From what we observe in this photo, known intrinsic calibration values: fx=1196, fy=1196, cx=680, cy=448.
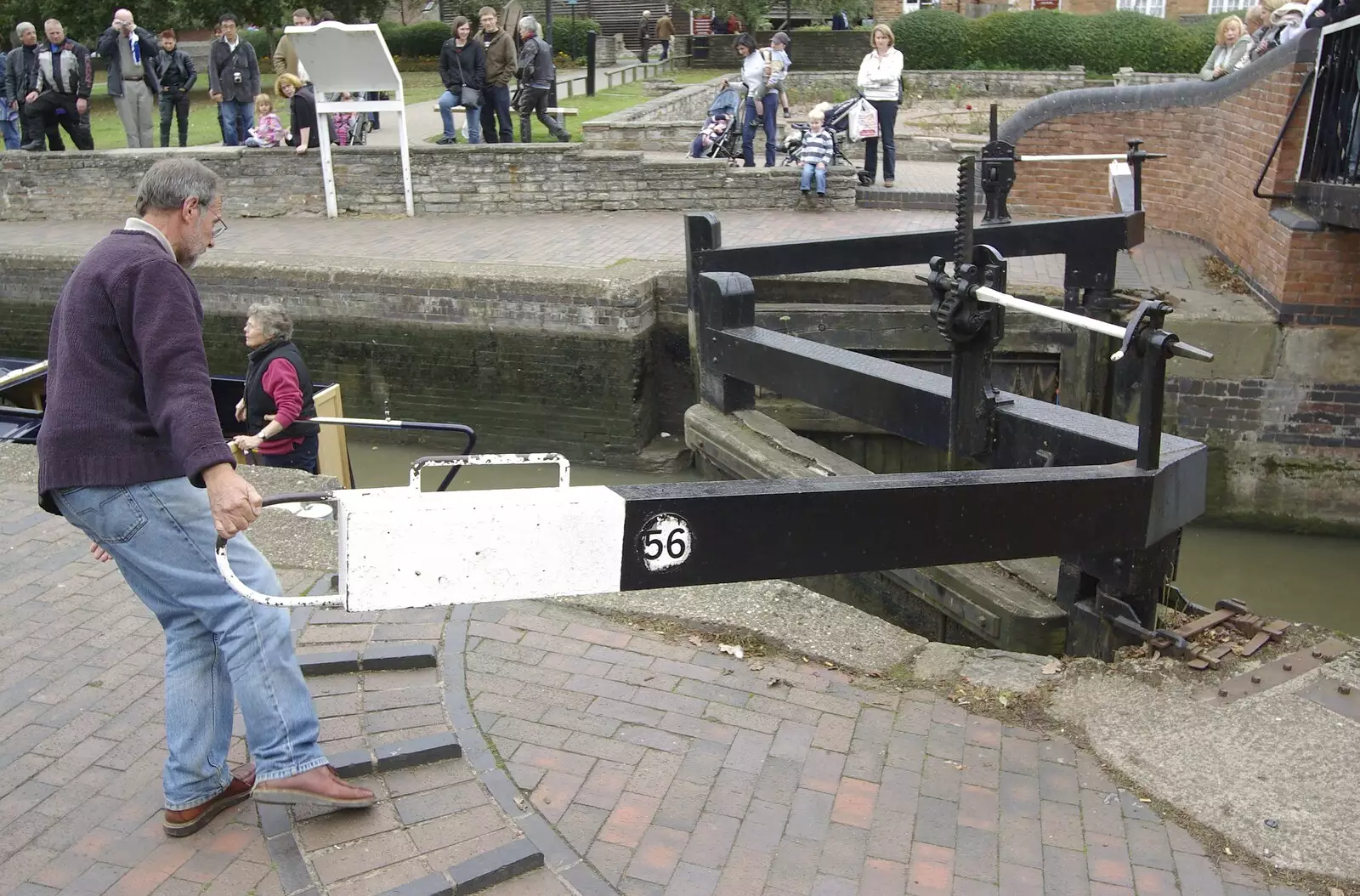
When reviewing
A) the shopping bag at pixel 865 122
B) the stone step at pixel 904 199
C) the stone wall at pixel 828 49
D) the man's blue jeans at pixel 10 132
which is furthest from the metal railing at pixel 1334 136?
the stone wall at pixel 828 49

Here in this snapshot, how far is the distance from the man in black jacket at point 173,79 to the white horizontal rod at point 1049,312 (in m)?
14.7

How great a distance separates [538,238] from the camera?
495 inches

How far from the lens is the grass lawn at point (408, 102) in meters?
19.1

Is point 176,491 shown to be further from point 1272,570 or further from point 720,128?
point 720,128

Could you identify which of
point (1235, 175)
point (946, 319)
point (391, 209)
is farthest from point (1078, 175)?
point (946, 319)

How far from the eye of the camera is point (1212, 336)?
8.59 m

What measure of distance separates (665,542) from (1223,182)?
9.33 metres

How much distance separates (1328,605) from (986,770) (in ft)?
18.2

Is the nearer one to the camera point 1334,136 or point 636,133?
point 1334,136

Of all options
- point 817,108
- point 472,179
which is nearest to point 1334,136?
point 817,108

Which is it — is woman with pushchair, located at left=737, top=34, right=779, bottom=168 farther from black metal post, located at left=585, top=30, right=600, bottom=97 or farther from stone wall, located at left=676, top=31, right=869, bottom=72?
stone wall, located at left=676, top=31, right=869, bottom=72

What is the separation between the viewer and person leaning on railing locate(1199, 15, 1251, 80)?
1227 centimetres

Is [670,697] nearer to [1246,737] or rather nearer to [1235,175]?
[1246,737]

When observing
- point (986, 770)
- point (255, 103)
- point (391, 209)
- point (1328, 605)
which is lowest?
point (1328, 605)
